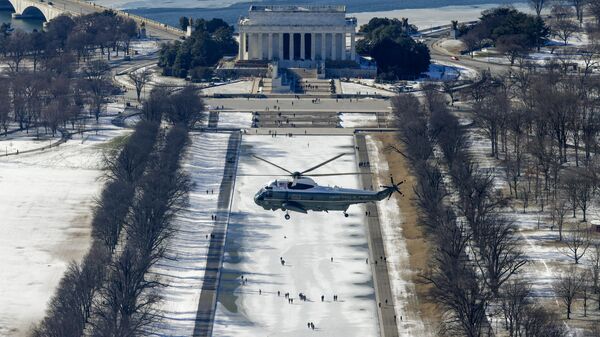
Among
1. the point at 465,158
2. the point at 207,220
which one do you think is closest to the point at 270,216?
the point at 207,220

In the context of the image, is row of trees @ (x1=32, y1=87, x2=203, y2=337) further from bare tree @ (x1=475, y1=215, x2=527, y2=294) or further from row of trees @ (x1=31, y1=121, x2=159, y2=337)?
bare tree @ (x1=475, y1=215, x2=527, y2=294)

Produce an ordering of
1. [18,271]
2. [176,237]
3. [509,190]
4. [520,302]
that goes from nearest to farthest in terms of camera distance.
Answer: [520,302] < [18,271] < [176,237] < [509,190]

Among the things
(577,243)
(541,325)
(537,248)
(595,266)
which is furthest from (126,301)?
(577,243)

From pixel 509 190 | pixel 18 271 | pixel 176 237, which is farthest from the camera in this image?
pixel 509 190

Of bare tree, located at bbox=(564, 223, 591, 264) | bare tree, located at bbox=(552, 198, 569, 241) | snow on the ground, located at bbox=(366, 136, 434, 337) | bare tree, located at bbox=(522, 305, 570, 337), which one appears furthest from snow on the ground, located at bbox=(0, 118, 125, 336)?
bare tree, located at bbox=(564, 223, 591, 264)

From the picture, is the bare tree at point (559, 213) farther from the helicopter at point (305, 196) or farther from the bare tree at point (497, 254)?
the helicopter at point (305, 196)

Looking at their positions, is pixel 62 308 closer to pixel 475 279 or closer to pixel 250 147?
pixel 475 279
